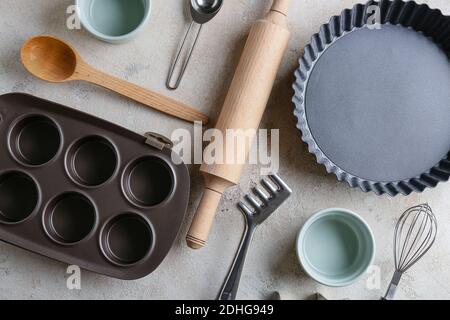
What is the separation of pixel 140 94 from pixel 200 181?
0.68 feet

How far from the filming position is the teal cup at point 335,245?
2.90 feet

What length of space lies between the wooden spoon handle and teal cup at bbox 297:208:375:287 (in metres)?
0.31

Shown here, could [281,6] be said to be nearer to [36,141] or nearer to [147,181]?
[147,181]

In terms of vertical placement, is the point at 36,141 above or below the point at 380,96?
below

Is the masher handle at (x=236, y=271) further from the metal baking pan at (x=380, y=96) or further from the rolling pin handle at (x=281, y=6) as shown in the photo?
the rolling pin handle at (x=281, y=6)

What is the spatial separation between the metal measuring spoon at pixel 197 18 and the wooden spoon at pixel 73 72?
5 cm

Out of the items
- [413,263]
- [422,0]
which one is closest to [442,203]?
[413,263]

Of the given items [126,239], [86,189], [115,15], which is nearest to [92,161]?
[86,189]

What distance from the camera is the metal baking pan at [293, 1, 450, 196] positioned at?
2.98 feet

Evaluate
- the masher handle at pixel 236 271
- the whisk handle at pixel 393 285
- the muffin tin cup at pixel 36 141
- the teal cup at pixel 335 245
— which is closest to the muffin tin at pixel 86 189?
the muffin tin cup at pixel 36 141

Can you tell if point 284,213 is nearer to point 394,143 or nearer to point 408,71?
point 394,143

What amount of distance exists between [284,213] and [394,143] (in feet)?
0.82

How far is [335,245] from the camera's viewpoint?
92 cm

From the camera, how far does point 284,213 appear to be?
0.95 m
